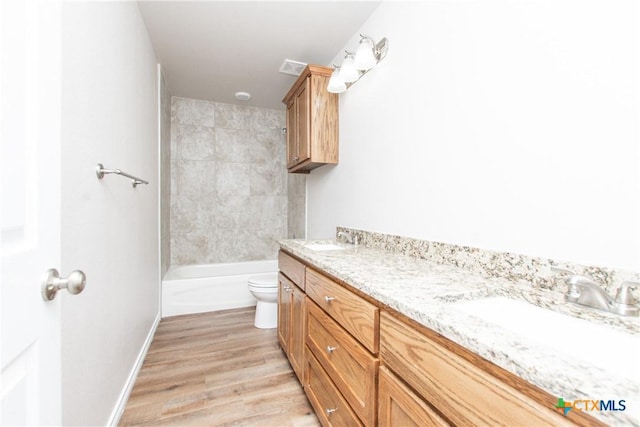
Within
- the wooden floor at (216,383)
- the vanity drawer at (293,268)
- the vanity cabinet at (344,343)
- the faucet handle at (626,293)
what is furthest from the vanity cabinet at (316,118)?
the faucet handle at (626,293)

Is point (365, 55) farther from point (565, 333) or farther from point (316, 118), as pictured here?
point (565, 333)

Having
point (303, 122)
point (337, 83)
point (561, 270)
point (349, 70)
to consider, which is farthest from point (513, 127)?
point (303, 122)

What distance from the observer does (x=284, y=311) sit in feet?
6.02

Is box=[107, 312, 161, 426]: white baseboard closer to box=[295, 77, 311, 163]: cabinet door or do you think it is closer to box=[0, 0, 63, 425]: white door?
box=[0, 0, 63, 425]: white door

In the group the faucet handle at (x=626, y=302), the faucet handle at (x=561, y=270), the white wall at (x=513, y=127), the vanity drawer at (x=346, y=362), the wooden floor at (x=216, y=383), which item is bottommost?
the wooden floor at (x=216, y=383)

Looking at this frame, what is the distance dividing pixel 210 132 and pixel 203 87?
1.93 ft

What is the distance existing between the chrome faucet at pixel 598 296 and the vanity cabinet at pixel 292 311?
108 cm

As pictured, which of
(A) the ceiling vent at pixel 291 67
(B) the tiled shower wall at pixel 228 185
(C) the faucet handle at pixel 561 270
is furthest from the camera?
(B) the tiled shower wall at pixel 228 185

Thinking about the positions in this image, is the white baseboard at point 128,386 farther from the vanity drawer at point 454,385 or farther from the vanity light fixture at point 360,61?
the vanity light fixture at point 360,61

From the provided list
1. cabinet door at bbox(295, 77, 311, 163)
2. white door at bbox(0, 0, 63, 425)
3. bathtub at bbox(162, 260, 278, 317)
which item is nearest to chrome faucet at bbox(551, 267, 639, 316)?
white door at bbox(0, 0, 63, 425)

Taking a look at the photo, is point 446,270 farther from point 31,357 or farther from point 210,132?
point 210,132

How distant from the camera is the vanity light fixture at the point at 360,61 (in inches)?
62.7

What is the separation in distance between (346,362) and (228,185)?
291cm

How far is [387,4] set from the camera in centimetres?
164
